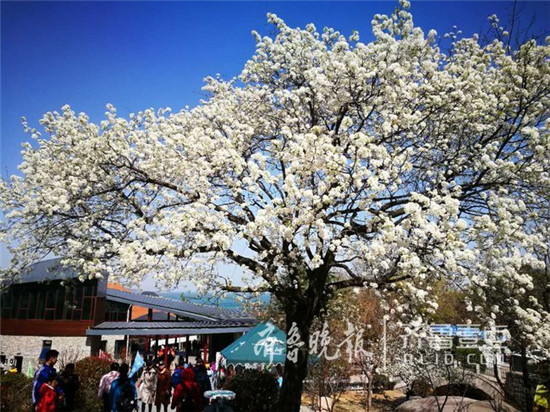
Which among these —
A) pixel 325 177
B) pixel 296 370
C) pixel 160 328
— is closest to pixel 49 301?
pixel 160 328

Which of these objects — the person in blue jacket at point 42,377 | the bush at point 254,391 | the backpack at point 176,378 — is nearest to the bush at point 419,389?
the bush at point 254,391

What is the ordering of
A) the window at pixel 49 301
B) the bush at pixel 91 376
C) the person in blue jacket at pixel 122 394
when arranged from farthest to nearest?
1. the window at pixel 49 301
2. the bush at pixel 91 376
3. the person in blue jacket at pixel 122 394

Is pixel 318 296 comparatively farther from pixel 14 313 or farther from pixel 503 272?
pixel 14 313

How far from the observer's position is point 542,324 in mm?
7742

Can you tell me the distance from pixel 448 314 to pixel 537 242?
22810 mm

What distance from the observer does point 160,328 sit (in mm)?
22453

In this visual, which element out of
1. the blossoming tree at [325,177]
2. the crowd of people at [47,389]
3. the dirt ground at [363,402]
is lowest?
the dirt ground at [363,402]

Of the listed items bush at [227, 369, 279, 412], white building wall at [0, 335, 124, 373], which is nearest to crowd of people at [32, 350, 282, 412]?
bush at [227, 369, 279, 412]

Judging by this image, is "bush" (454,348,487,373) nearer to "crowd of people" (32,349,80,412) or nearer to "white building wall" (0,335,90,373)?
"crowd of people" (32,349,80,412)

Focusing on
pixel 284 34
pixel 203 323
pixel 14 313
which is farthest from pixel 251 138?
pixel 14 313

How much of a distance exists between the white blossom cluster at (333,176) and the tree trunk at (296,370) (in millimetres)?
620

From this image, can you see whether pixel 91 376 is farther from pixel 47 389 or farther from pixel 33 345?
pixel 33 345

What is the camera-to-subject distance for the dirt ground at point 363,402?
1694 cm

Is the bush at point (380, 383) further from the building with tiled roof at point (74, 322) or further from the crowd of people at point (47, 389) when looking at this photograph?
the crowd of people at point (47, 389)
